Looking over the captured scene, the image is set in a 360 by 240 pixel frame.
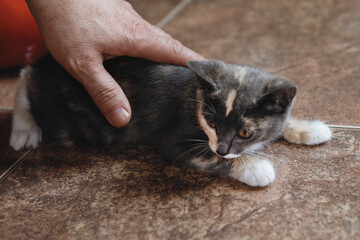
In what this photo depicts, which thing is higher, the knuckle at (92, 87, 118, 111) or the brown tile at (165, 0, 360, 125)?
the knuckle at (92, 87, 118, 111)

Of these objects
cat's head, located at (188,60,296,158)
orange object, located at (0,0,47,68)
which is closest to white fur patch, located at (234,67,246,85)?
cat's head, located at (188,60,296,158)

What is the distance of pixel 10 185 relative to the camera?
1.61m

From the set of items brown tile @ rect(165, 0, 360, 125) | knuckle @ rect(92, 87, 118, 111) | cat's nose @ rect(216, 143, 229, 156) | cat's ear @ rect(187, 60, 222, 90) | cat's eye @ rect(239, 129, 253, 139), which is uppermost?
cat's ear @ rect(187, 60, 222, 90)

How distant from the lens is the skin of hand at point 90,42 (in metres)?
1.59

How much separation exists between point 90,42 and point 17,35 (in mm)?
1073

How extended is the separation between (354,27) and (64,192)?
242 cm

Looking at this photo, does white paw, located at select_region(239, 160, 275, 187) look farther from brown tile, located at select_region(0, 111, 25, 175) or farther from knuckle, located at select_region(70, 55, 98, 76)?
brown tile, located at select_region(0, 111, 25, 175)

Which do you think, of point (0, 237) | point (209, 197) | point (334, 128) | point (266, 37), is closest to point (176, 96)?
point (209, 197)

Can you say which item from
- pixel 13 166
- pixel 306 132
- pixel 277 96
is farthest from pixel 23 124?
pixel 306 132

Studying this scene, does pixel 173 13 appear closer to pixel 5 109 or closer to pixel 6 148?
pixel 5 109

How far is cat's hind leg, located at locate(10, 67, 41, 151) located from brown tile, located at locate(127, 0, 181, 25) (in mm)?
1482

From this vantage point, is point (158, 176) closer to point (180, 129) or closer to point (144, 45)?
point (180, 129)

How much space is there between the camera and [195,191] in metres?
1.47

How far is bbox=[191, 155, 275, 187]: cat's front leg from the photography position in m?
1.45
